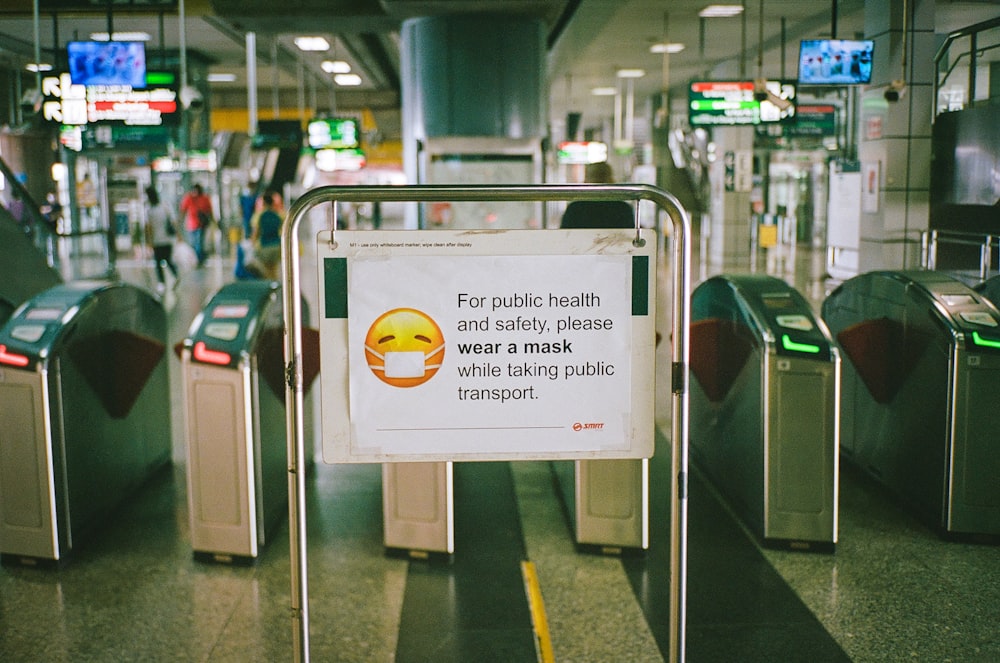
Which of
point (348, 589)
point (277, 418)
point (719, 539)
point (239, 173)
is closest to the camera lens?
point (348, 589)

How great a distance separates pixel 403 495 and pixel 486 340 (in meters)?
2.00

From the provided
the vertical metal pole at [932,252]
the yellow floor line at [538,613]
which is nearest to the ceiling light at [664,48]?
the vertical metal pole at [932,252]

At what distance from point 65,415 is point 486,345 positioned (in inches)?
106

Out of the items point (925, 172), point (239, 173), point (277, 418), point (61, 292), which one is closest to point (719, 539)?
point (277, 418)

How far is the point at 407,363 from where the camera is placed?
262cm

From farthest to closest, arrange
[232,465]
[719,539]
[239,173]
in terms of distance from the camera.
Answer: [239,173] < [719,539] < [232,465]

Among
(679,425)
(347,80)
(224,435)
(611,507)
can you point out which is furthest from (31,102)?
(347,80)

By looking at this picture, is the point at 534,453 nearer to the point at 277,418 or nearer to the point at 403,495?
the point at 403,495

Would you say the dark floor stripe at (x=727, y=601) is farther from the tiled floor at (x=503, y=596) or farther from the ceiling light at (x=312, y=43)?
the ceiling light at (x=312, y=43)

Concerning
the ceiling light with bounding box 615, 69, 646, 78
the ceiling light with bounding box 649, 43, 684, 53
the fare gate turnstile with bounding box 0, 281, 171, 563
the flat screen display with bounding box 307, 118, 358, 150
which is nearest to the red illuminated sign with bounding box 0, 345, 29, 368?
the fare gate turnstile with bounding box 0, 281, 171, 563

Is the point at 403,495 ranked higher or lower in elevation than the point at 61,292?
lower

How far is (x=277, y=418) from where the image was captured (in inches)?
197

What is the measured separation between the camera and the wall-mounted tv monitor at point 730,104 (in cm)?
1348

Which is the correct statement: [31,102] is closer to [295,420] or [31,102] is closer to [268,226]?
[268,226]
